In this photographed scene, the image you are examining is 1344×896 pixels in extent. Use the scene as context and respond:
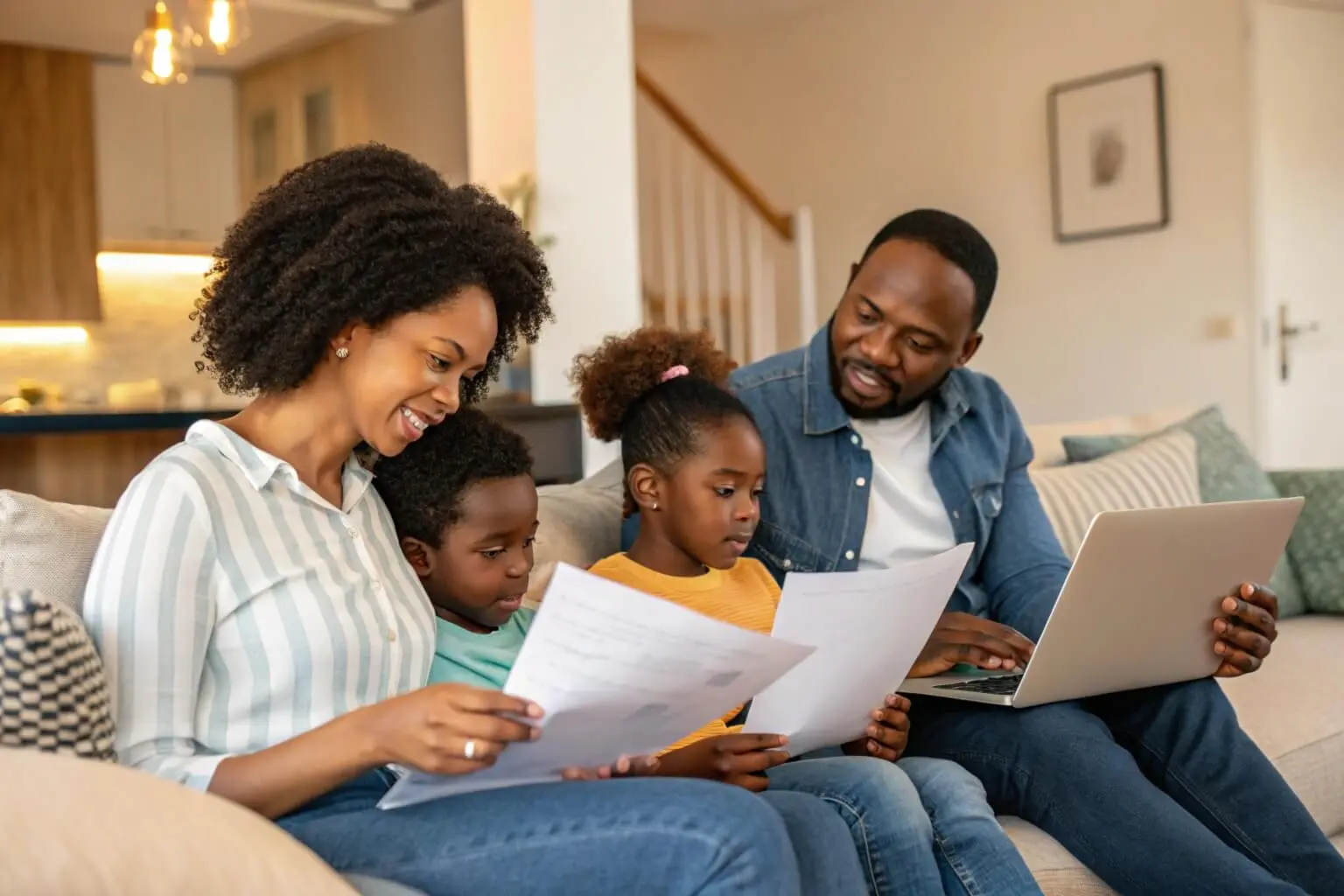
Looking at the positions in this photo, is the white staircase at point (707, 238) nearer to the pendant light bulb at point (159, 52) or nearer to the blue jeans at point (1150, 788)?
the pendant light bulb at point (159, 52)

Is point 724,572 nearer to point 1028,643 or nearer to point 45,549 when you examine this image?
point 1028,643

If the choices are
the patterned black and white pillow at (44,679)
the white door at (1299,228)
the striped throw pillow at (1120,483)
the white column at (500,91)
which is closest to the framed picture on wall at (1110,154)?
the white door at (1299,228)

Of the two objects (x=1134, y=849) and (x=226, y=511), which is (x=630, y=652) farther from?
(x=1134, y=849)

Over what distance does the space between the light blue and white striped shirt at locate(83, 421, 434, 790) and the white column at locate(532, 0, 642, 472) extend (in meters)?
2.94

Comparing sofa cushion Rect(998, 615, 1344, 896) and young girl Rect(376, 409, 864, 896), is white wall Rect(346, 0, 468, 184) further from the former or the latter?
young girl Rect(376, 409, 864, 896)

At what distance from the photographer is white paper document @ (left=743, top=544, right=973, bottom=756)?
4.00 ft

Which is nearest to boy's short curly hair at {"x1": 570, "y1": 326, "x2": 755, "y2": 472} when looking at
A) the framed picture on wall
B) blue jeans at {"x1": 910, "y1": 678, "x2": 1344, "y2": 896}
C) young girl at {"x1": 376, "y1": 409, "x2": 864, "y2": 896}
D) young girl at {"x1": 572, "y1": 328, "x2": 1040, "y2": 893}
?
young girl at {"x1": 572, "y1": 328, "x2": 1040, "y2": 893}

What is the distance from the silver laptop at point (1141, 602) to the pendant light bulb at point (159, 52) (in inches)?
121

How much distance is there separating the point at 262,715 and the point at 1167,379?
4447 mm

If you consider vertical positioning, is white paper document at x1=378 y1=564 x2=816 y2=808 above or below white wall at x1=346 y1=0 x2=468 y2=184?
below

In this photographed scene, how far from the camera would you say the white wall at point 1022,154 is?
191 inches

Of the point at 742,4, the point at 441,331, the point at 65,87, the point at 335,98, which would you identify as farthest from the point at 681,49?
the point at 441,331

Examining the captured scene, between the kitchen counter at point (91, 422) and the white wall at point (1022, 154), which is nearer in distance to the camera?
the kitchen counter at point (91, 422)

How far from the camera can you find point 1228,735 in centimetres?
163
